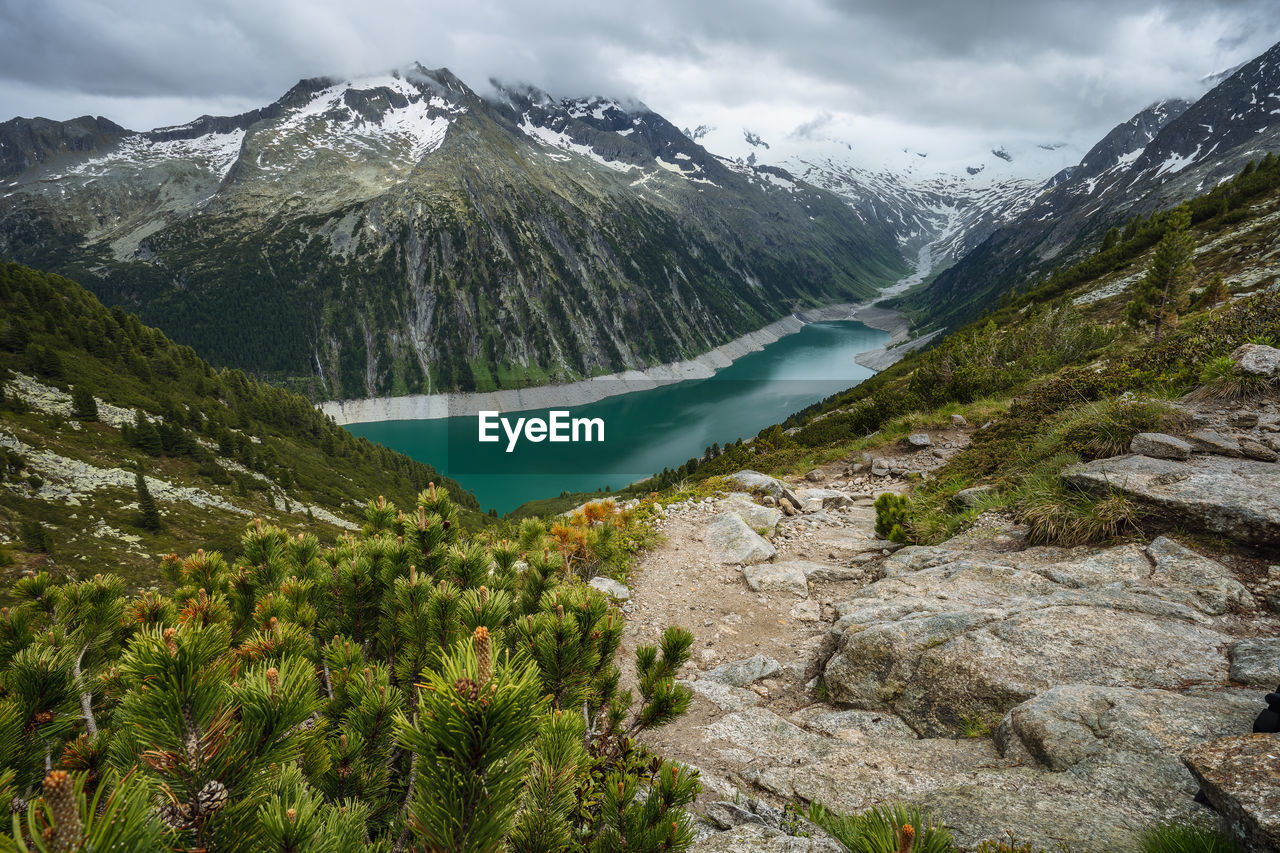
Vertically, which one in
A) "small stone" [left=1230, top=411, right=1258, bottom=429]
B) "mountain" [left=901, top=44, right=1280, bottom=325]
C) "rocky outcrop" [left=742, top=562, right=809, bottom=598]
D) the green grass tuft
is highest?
"mountain" [left=901, top=44, right=1280, bottom=325]

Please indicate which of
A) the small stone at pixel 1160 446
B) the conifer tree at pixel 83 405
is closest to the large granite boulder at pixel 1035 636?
the small stone at pixel 1160 446

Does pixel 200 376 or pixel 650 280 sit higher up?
pixel 650 280

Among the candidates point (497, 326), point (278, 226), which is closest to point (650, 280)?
point (497, 326)

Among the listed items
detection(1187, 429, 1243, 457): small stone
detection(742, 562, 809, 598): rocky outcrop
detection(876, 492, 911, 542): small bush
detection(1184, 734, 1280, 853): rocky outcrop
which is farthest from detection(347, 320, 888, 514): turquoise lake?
detection(1184, 734, 1280, 853): rocky outcrop

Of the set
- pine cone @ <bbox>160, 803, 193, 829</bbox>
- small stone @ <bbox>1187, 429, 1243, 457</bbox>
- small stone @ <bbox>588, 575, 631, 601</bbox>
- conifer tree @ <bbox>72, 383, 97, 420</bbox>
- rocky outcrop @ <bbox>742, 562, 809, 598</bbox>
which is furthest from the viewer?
conifer tree @ <bbox>72, 383, 97, 420</bbox>

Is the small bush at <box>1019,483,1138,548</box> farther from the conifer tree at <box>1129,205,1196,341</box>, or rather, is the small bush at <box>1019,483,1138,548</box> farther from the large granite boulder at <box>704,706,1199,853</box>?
the conifer tree at <box>1129,205,1196,341</box>

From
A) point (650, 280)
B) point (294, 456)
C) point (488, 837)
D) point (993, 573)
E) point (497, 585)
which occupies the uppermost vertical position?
point (650, 280)

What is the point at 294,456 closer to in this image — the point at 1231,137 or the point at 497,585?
the point at 497,585

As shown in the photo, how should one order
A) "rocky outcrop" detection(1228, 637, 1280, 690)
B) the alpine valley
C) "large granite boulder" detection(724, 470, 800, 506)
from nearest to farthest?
the alpine valley
"rocky outcrop" detection(1228, 637, 1280, 690)
"large granite boulder" detection(724, 470, 800, 506)
